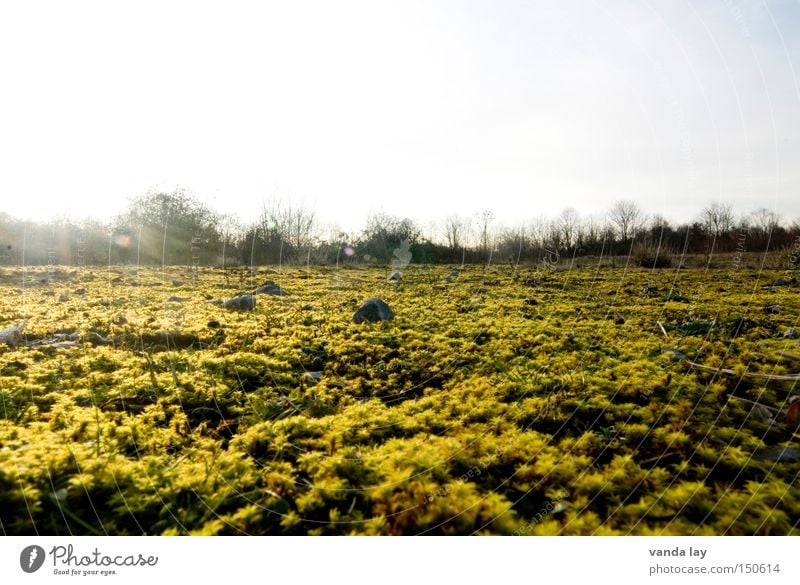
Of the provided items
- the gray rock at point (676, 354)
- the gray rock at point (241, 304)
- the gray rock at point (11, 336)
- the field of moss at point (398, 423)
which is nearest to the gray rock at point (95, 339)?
the field of moss at point (398, 423)

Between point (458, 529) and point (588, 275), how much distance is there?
12.5m

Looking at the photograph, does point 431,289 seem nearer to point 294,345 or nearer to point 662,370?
point 294,345

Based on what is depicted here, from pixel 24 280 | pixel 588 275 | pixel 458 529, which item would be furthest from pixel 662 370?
Answer: pixel 24 280

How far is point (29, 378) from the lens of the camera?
4090mm

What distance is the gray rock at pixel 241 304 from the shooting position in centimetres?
759
